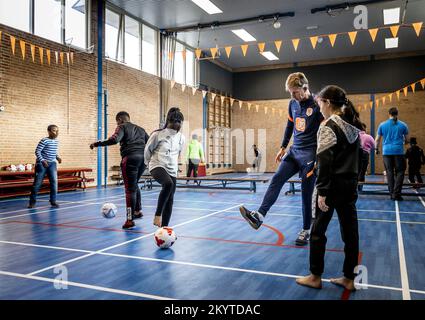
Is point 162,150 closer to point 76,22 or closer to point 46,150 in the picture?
point 46,150

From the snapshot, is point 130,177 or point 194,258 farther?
point 130,177

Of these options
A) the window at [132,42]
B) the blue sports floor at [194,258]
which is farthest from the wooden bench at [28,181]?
the window at [132,42]

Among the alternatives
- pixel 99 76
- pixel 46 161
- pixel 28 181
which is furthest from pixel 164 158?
pixel 99 76

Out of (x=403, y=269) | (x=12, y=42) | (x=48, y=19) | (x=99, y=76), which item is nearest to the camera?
(x=403, y=269)

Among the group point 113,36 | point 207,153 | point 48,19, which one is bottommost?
point 207,153

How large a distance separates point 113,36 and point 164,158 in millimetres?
9310

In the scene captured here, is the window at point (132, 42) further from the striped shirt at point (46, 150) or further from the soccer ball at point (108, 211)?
the soccer ball at point (108, 211)

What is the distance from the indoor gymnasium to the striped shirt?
0.02 metres

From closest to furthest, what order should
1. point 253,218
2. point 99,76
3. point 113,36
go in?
point 253,218, point 99,76, point 113,36

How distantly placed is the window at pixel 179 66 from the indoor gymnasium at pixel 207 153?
8 centimetres

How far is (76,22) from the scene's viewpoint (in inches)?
410

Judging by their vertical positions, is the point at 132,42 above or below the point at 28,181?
above

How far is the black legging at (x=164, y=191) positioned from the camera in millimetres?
3908
